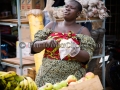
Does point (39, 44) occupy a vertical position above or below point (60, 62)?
above

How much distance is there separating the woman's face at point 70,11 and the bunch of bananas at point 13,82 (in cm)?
156

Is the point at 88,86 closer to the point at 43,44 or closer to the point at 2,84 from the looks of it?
the point at 2,84

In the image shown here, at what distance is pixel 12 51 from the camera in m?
6.55

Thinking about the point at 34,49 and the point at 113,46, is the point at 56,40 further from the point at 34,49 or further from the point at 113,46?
the point at 113,46

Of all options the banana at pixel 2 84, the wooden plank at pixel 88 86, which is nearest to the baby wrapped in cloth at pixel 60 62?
the wooden plank at pixel 88 86

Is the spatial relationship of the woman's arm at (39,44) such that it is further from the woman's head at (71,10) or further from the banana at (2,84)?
the banana at (2,84)

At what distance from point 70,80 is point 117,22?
5117 millimetres

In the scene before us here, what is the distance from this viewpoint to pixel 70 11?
11.1 ft

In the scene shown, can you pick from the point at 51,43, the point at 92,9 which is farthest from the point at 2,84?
the point at 92,9

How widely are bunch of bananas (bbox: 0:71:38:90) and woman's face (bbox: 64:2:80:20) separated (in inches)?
61.3

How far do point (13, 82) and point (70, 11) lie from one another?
65.4 inches

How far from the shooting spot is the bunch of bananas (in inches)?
71.0

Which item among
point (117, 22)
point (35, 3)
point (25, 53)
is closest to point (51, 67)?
point (25, 53)

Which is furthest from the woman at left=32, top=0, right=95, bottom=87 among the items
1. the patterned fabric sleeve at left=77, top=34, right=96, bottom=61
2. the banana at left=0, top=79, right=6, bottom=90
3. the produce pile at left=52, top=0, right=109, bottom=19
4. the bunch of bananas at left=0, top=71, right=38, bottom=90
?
the banana at left=0, top=79, right=6, bottom=90
